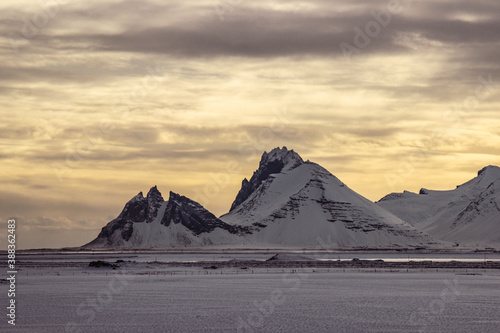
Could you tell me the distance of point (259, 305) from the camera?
69.5 metres

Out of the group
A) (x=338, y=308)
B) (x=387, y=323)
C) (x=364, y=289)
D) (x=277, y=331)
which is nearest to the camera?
(x=277, y=331)

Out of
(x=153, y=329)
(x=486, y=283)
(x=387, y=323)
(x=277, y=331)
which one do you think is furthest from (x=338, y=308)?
(x=486, y=283)

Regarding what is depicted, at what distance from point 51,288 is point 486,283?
→ 58390 mm

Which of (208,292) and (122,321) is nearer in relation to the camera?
(122,321)

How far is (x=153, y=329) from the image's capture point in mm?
53812

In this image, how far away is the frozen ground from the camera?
55.4m

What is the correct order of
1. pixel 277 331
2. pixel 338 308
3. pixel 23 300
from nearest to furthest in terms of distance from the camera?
pixel 277 331
pixel 338 308
pixel 23 300

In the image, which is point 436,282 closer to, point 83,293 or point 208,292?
point 208,292

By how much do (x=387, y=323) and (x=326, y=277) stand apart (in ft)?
190

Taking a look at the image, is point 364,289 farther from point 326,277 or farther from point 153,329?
point 153,329

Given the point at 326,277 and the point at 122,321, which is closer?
the point at 122,321

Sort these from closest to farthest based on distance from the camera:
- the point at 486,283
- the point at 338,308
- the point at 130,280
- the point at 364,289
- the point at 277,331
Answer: the point at 277,331
the point at 338,308
the point at 364,289
the point at 486,283
the point at 130,280

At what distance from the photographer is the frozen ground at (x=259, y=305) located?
5541cm

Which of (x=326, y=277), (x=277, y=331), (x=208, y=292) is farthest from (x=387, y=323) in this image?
(x=326, y=277)
